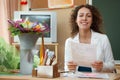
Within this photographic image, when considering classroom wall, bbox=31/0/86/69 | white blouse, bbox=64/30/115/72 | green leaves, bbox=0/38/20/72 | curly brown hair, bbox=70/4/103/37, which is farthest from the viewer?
classroom wall, bbox=31/0/86/69

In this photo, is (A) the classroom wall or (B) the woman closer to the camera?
(B) the woman

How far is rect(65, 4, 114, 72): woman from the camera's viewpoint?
2423mm

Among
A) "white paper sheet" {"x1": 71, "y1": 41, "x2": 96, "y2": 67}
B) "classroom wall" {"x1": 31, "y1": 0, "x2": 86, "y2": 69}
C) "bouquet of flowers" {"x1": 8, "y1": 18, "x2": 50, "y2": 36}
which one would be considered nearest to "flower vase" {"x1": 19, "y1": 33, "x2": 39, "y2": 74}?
"bouquet of flowers" {"x1": 8, "y1": 18, "x2": 50, "y2": 36}

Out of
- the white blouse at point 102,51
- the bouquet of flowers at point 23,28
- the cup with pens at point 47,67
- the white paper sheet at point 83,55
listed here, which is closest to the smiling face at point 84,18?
the white blouse at point 102,51

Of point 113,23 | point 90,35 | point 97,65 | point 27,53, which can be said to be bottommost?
point 97,65

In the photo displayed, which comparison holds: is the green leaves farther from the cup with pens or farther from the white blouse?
the white blouse

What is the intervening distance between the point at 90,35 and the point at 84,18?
17 cm

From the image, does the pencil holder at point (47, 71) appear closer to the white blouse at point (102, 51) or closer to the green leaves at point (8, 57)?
the green leaves at point (8, 57)

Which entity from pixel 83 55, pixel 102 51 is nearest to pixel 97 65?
pixel 83 55

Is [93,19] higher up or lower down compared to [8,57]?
higher up

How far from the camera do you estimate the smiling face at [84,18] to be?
2537 mm

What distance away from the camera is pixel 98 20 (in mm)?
2693

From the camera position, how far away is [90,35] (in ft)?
8.37

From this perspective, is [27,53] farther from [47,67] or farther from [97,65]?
[97,65]
